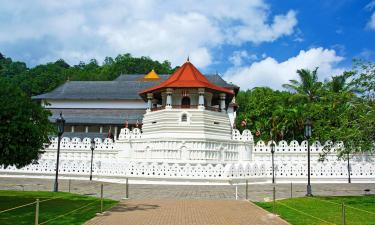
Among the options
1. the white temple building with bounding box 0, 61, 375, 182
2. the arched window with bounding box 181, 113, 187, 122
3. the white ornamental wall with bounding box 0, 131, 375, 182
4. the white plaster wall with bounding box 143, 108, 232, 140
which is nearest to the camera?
the white ornamental wall with bounding box 0, 131, 375, 182

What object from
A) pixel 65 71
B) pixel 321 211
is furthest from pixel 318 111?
pixel 65 71

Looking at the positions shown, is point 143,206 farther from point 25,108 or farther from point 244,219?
point 25,108

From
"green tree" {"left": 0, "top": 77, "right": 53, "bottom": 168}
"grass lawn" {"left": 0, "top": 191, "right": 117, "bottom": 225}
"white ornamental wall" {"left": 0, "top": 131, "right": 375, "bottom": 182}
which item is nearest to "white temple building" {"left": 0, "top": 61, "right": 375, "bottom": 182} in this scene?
"white ornamental wall" {"left": 0, "top": 131, "right": 375, "bottom": 182}

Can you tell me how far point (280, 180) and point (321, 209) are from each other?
1545cm

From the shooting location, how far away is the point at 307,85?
4284cm

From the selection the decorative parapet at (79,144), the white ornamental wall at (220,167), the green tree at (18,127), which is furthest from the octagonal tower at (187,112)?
the green tree at (18,127)

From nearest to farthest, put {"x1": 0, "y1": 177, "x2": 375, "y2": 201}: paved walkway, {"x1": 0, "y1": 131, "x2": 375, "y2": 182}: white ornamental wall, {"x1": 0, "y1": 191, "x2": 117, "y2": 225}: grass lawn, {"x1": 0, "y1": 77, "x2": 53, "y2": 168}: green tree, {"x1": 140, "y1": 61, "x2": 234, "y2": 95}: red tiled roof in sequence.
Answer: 1. {"x1": 0, "y1": 191, "x2": 117, "y2": 225}: grass lawn
2. {"x1": 0, "y1": 77, "x2": 53, "y2": 168}: green tree
3. {"x1": 0, "y1": 177, "x2": 375, "y2": 201}: paved walkway
4. {"x1": 0, "y1": 131, "x2": 375, "y2": 182}: white ornamental wall
5. {"x1": 140, "y1": 61, "x2": 234, "y2": 95}: red tiled roof

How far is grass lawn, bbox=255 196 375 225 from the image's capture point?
11.0 m

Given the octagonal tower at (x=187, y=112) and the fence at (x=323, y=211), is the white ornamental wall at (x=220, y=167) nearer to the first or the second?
the octagonal tower at (x=187, y=112)

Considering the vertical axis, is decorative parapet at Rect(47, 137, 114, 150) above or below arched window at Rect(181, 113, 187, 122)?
below

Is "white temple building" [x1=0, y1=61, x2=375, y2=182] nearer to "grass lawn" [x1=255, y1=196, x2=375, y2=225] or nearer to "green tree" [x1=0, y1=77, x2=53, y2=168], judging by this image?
"grass lawn" [x1=255, y1=196, x2=375, y2=225]

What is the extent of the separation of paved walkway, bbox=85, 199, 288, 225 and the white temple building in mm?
10588

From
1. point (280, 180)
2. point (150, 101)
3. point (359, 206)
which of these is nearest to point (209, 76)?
point (150, 101)

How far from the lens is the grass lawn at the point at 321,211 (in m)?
11.0
